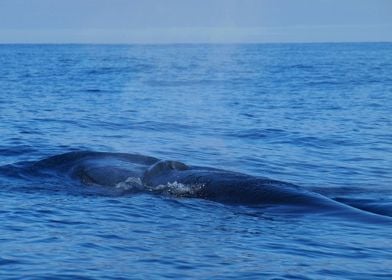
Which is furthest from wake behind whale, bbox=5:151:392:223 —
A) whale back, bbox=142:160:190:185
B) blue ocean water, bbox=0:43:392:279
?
blue ocean water, bbox=0:43:392:279

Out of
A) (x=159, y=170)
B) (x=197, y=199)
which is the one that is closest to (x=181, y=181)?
(x=159, y=170)

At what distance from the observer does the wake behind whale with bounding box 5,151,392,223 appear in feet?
41.2

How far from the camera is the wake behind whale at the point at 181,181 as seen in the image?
1255 centimetres

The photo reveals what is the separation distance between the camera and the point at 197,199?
13.2 m

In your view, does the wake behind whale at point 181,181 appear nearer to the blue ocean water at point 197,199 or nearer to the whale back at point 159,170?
the whale back at point 159,170

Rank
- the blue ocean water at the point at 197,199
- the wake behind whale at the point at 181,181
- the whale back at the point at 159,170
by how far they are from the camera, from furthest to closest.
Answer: the whale back at the point at 159,170 < the wake behind whale at the point at 181,181 < the blue ocean water at the point at 197,199

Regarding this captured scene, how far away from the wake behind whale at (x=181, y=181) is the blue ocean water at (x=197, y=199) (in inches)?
15.9

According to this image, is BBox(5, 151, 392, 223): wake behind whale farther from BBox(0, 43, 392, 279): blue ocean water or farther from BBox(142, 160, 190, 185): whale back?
BBox(0, 43, 392, 279): blue ocean water

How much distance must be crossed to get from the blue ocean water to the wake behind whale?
1.32 feet

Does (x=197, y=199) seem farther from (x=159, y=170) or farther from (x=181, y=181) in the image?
(x=159, y=170)

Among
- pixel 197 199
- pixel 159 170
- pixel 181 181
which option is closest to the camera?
pixel 197 199

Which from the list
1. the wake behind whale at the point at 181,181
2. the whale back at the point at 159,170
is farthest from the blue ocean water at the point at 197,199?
the whale back at the point at 159,170

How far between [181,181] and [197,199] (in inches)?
38.0

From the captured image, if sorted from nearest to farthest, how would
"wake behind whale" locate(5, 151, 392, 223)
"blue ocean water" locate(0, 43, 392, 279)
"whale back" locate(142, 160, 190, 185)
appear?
"blue ocean water" locate(0, 43, 392, 279)
"wake behind whale" locate(5, 151, 392, 223)
"whale back" locate(142, 160, 190, 185)
